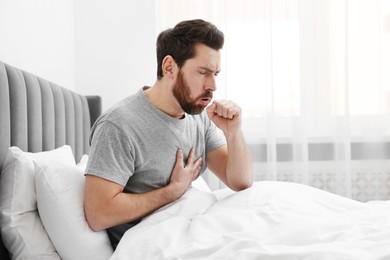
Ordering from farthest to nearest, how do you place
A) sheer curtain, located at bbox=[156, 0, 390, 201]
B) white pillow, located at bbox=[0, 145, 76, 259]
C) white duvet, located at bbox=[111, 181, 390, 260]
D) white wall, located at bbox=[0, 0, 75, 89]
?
sheer curtain, located at bbox=[156, 0, 390, 201] → white wall, located at bbox=[0, 0, 75, 89] → white pillow, located at bbox=[0, 145, 76, 259] → white duvet, located at bbox=[111, 181, 390, 260]

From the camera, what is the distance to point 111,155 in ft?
4.75

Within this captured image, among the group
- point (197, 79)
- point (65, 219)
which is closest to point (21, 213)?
point (65, 219)

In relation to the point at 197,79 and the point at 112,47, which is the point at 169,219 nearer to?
the point at 197,79

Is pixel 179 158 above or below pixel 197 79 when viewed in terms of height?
below

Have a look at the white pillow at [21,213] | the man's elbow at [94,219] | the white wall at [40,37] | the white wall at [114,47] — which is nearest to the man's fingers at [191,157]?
the man's elbow at [94,219]

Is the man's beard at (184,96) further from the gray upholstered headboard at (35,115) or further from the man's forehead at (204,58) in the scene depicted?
the gray upholstered headboard at (35,115)

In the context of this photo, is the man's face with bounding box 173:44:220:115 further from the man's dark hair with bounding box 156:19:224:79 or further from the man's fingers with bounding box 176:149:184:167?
the man's fingers with bounding box 176:149:184:167

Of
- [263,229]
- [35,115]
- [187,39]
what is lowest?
[263,229]

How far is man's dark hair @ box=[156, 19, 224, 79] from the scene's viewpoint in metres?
1.67

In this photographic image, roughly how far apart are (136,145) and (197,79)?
1.08 ft

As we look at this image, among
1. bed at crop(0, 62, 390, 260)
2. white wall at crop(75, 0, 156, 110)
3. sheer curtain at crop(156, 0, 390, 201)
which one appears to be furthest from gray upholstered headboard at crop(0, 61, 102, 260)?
sheer curtain at crop(156, 0, 390, 201)

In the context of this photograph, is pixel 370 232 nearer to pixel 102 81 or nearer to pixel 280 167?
pixel 280 167

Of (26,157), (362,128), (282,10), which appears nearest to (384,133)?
(362,128)

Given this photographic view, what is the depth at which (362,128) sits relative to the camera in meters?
3.01
